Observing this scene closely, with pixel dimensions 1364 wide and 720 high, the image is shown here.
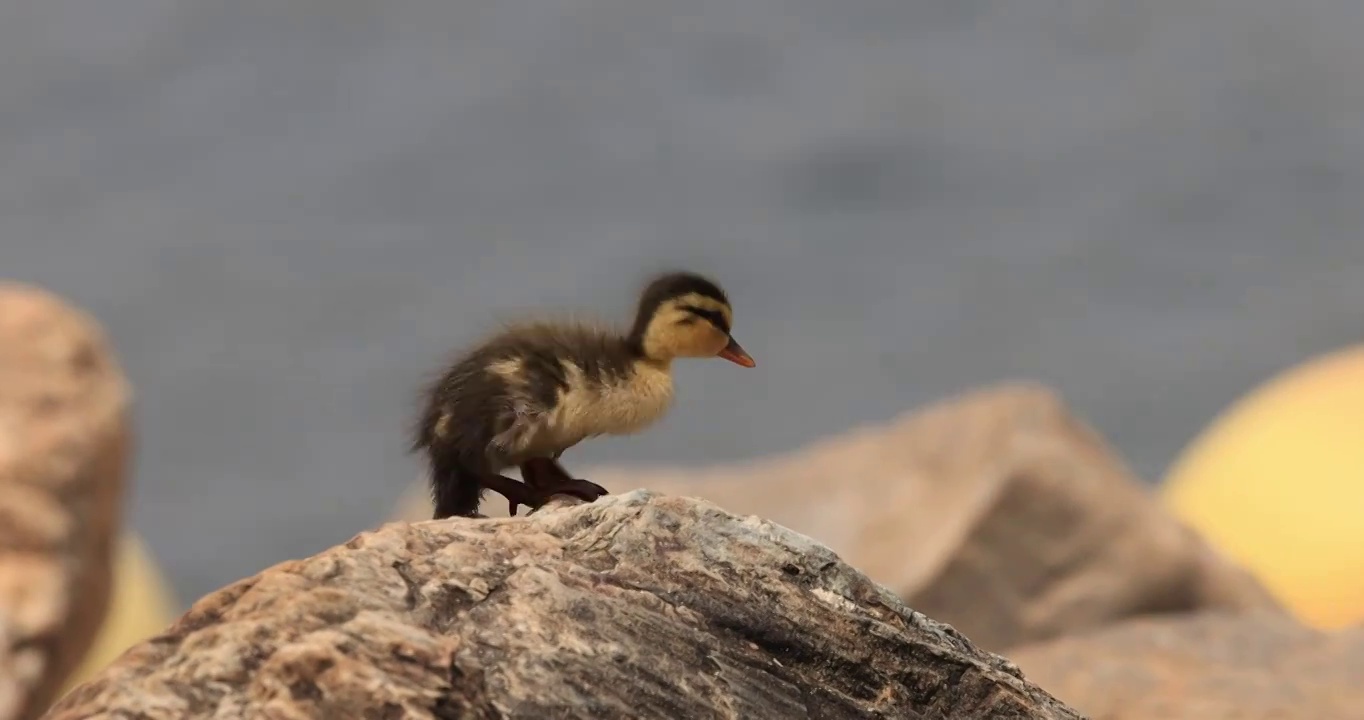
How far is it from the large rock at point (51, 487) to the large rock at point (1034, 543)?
1186 mm

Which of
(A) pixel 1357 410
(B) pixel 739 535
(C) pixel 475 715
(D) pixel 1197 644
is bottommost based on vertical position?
(C) pixel 475 715

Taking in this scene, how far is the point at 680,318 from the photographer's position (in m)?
2.57

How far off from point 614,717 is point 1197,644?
113 inches

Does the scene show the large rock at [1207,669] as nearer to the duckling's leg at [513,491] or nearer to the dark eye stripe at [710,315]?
the dark eye stripe at [710,315]

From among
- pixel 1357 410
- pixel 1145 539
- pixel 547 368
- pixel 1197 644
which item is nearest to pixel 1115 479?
pixel 1145 539

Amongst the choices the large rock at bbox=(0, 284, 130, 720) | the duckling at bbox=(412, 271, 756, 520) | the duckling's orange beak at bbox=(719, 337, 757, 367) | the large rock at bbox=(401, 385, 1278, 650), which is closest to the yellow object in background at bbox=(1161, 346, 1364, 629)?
the large rock at bbox=(401, 385, 1278, 650)

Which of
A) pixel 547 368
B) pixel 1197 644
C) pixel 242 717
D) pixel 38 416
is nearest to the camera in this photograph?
pixel 242 717

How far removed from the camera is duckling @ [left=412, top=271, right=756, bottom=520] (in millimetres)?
2410

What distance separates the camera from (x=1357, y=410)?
7.66m

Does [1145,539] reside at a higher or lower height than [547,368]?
higher

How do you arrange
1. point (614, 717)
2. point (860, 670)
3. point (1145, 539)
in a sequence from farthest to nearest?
point (1145, 539)
point (860, 670)
point (614, 717)

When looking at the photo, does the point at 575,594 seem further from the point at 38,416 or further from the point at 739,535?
the point at 38,416

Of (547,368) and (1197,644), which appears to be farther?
(1197,644)

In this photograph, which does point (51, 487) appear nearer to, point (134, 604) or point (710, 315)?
point (710, 315)
